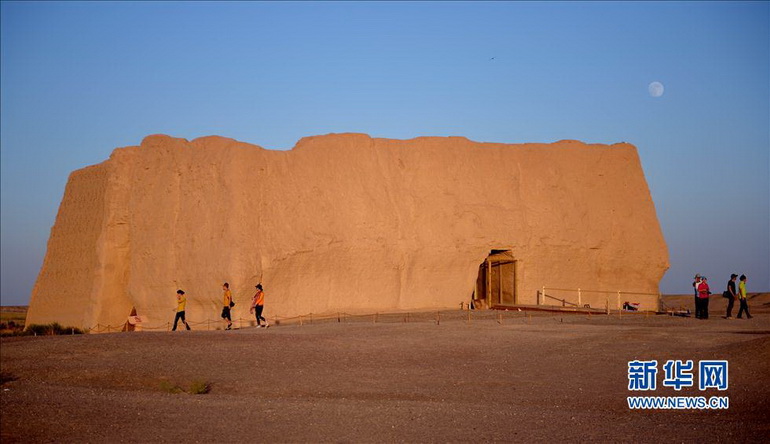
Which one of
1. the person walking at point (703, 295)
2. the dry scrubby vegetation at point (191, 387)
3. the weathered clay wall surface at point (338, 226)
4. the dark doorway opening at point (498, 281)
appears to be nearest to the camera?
the dry scrubby vegetation at point (191, 387)

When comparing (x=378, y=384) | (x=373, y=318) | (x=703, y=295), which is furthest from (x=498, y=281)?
(x=378, y=384)

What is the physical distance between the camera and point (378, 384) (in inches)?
482

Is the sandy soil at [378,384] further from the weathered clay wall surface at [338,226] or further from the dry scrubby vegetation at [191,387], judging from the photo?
the weathered clay wall surface at [338,226]

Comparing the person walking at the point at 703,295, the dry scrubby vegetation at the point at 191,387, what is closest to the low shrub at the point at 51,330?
the dry scrubby vegetation at the point at 191,387

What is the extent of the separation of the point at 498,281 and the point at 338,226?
262 inches

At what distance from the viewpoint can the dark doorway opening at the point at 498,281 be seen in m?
27.2

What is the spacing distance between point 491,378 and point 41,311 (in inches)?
812

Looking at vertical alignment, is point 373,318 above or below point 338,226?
below

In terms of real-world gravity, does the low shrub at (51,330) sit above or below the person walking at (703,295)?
below

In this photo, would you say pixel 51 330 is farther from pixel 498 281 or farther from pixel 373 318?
pixel 498 281

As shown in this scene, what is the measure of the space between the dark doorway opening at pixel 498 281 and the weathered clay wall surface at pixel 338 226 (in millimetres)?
471

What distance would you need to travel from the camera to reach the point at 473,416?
9719 mm

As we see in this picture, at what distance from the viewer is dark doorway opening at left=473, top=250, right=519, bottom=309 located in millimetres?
27188

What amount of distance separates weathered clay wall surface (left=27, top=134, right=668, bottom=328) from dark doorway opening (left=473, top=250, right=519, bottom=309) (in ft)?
1.55
